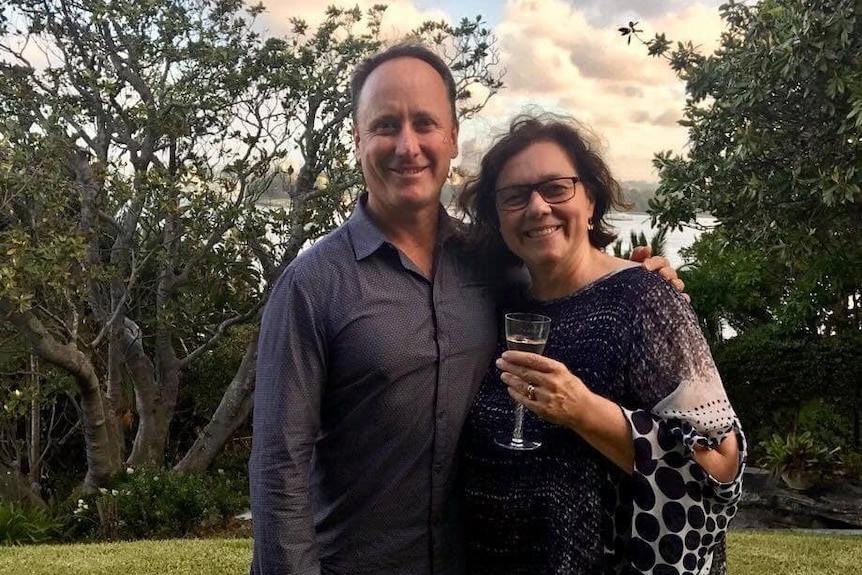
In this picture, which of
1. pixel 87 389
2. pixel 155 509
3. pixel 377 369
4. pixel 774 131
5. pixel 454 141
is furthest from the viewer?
pixel 87 389

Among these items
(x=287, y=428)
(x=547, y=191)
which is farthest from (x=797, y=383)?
(x=287, y=428)

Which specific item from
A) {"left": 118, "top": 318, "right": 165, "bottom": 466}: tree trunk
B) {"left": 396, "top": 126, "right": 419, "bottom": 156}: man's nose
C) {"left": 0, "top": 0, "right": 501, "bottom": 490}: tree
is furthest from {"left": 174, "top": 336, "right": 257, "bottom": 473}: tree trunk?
{"left": 396, "top": 126, "right": 419, "bottom": 156}: man's nose

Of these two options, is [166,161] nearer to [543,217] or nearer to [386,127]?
[386,127]

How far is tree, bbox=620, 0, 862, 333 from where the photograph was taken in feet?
16.9

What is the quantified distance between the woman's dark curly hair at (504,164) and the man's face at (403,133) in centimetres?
17

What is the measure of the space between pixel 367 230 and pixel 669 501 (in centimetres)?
92

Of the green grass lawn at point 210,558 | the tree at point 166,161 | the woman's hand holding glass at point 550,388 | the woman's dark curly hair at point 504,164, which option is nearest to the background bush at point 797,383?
the green grass lawn at point 210,558

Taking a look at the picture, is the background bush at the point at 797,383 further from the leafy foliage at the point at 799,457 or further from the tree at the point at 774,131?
the tree at the point at 774,131

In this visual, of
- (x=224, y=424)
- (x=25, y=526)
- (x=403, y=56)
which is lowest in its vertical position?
(x=25, y=526)

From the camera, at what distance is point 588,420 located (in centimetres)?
167

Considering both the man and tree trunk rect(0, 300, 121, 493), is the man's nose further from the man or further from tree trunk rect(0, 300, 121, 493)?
tree trunk rect(0, 300, 121, 493)

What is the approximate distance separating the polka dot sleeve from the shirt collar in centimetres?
66

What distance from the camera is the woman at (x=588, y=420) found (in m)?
1.69

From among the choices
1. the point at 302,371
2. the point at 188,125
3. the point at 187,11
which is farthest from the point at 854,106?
the point at 187,11
